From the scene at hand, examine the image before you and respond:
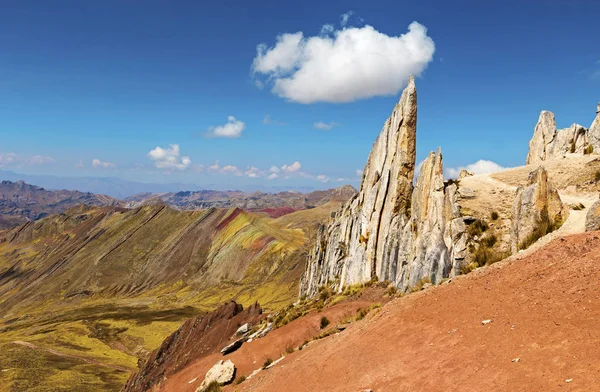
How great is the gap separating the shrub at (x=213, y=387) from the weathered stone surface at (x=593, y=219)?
24.5 metres

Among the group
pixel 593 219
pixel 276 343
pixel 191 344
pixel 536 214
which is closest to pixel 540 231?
pixel 536 214

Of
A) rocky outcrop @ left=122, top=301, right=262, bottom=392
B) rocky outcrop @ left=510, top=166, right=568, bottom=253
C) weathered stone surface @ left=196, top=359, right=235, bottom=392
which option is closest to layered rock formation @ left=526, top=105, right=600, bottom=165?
rocky outcrop @ left=510, top=166, right=568, bottom=253

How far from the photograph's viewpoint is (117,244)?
184750 mm

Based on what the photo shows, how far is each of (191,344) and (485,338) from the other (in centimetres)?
3953

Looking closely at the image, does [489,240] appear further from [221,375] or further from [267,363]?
[221,375]

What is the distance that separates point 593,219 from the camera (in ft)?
60.9

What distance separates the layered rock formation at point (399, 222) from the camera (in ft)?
86.8

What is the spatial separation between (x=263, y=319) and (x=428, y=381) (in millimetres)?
32989

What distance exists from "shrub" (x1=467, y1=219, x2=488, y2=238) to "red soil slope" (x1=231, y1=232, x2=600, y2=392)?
5.12 m

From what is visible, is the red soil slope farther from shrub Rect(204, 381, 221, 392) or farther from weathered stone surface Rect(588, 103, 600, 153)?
weathered stone surface Rect(588, 103, 600, 153)

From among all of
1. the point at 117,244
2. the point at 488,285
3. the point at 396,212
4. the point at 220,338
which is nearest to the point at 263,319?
the point at 220,338

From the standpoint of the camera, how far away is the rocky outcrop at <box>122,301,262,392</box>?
4088cm

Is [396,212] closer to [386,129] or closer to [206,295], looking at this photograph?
[386,129]

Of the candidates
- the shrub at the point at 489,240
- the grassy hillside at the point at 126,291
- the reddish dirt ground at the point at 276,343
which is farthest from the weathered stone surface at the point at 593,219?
the grassy hillside at the point at 126,291
